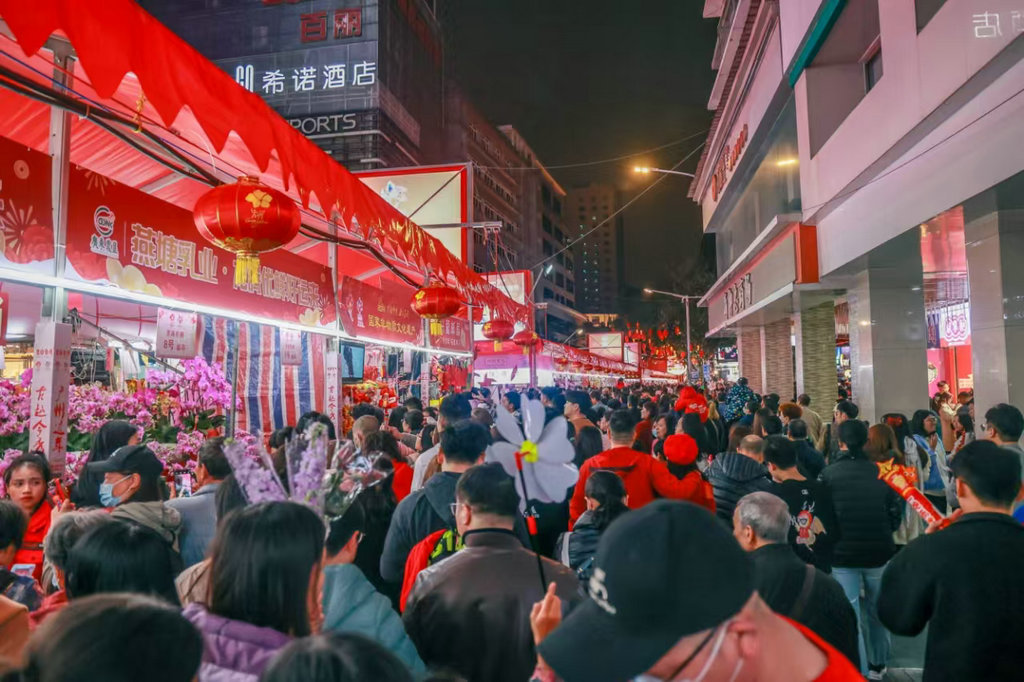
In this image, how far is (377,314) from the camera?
9.88m

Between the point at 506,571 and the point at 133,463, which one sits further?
the point at 133,463

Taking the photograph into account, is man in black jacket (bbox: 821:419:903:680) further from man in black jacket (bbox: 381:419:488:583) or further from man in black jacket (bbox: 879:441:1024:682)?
man in black jacket (bbox: 381:419:488:583)

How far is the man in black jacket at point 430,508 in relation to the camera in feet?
11.6

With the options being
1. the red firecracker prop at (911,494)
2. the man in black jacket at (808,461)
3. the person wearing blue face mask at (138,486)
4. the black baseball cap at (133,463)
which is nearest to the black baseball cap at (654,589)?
the red firecracker prop at (911,494)

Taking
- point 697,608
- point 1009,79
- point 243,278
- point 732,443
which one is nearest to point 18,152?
point 243,278

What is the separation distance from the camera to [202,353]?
6.60 m

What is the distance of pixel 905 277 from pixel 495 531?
1108cm

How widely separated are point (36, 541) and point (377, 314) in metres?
6.32

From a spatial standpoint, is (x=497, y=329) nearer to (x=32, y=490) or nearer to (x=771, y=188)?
(x=771, y=188)

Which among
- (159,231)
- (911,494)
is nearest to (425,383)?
(159,231)

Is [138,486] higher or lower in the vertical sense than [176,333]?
lower

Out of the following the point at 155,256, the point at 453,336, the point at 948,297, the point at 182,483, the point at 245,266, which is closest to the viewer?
the point at 245,266

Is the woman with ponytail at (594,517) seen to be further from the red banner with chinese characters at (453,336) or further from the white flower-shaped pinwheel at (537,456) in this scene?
the red banner with chinese characters at (453,336)

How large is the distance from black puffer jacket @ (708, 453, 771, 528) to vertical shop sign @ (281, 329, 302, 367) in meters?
5.18
